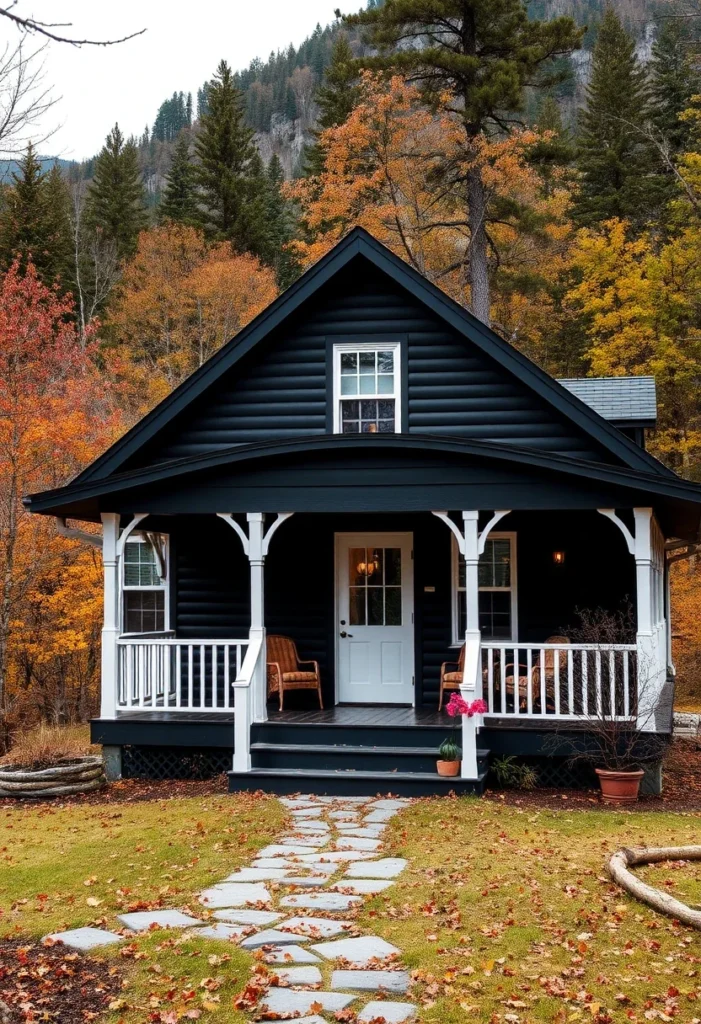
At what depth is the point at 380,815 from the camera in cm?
→ 987

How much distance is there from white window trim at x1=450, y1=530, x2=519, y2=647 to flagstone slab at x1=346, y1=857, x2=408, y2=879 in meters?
5.69

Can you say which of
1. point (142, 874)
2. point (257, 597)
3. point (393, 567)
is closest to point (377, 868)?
point (142, 874)

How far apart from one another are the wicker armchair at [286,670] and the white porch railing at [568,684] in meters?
2.18

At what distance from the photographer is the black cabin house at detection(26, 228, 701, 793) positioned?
449 inches

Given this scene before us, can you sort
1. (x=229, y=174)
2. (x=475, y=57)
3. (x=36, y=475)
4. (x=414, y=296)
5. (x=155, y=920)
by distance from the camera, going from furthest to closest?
(x=229, y=174) < (x=475, y=57) < (x=36, y=475) < (x=414, y=296) < (x=155, y=920)

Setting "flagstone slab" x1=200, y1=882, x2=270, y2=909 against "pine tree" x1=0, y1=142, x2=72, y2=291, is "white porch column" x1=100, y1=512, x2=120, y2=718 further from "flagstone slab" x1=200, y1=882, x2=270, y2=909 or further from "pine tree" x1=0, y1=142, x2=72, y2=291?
"pine tree" x1=0, y1=142, x2=72, y2=291

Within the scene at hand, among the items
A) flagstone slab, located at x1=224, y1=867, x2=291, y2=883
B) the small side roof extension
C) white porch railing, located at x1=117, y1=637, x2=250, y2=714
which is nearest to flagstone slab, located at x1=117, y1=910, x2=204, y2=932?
flagstone slab, located at x1=224, y1=867, x2=291, y2=883

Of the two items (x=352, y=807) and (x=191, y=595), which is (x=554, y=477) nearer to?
(x=352, y=807)

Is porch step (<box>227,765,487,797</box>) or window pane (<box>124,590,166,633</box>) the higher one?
window pane (<box>124,590,166,633</box>)

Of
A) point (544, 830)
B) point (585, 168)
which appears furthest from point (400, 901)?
point (585, 168)

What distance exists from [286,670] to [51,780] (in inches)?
129

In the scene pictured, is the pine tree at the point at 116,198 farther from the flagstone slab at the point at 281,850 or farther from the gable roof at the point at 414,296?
the flagstone slab at the point at 281,850

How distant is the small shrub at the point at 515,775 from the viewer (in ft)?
37.4

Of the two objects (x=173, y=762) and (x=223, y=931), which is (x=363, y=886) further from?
(x=173, y=762)
